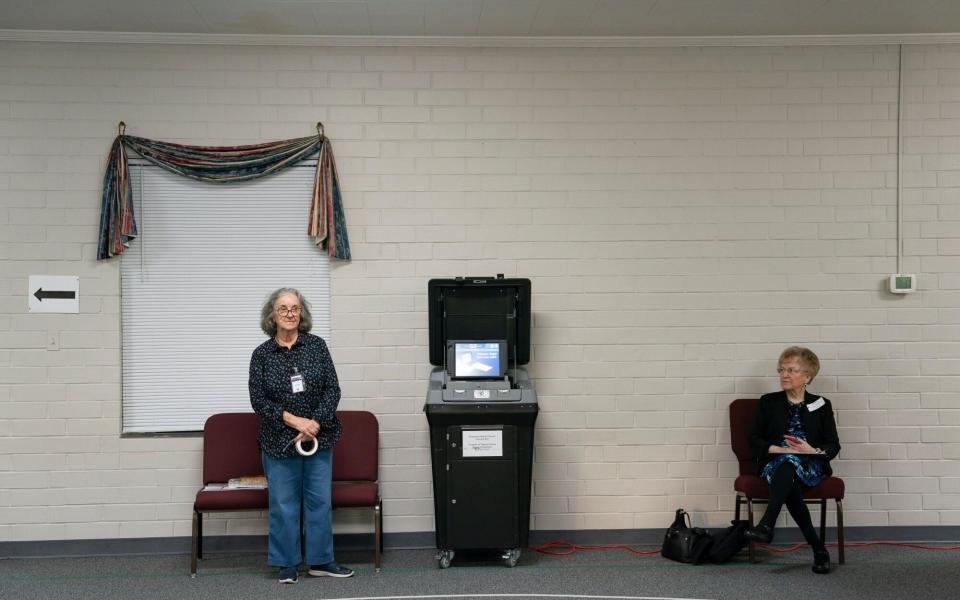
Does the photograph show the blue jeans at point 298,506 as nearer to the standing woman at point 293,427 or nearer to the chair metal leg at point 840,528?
the standing woman at point 293,427

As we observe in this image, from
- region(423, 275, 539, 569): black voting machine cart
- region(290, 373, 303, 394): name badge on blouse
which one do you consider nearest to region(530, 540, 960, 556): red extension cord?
region(423, 275, 539, 569): black voting machine cart

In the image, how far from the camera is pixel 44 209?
16.2 feet

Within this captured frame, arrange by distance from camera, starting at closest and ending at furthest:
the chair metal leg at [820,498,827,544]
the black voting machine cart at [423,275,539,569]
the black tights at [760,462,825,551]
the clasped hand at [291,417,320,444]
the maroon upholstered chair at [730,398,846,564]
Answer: the clasped hand at [291,417,320,444]
the black voting machine cart at [423,275,539,569]
the black tights at [760,462,825,551]
the maroon upholstered chair at [730,398,846,564]
the chair metal leg at [820,498,827,544]

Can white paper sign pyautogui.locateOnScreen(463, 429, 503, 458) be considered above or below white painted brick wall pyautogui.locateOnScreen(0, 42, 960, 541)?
below

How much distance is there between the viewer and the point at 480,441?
444cm

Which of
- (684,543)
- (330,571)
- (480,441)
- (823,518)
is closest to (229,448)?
(330,571)

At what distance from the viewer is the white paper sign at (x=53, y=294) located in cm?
493

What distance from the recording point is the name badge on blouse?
14.3 ft

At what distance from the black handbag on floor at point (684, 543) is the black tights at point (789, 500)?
349 mm

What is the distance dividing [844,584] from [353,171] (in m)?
3.56

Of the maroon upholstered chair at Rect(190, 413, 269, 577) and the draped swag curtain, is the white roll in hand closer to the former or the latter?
the maroon upholstered chair at Rect(190, 413, 269, 577)

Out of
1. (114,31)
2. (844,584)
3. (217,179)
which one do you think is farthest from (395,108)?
(844,584)

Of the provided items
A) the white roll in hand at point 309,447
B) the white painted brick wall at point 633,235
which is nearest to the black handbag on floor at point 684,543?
the white painted brick wall at point 633,235

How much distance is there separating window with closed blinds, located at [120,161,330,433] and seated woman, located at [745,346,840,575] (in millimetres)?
2661
